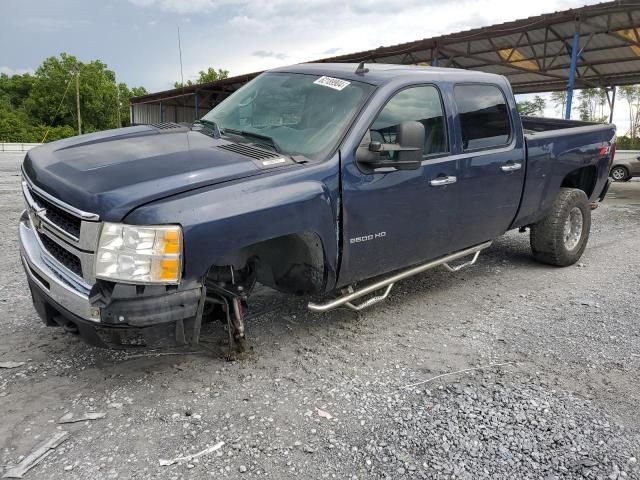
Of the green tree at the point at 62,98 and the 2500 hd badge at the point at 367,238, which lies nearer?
the 2500 hd badge at the point at 367,238

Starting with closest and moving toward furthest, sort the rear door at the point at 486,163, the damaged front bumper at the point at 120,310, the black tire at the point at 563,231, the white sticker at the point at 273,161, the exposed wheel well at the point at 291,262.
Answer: the damaged front bumper at the point at 120,310
the white sticker at the point at 273,161
the exposed wheel well at the point at 291,262
the rear door at the point at 486,163
the black tire at the point at 563,231

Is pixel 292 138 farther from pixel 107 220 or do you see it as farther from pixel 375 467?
pixel 375 467

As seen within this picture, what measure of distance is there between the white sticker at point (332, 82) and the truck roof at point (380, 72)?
0.19ft

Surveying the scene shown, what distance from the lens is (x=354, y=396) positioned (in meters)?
2.97

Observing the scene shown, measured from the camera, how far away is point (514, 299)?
15.4 feet

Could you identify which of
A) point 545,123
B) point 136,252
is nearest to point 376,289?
point 136,252

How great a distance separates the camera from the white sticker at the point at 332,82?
370 centimetres

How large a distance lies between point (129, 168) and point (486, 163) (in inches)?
111

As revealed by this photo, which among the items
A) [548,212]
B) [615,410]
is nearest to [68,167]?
[615,410]

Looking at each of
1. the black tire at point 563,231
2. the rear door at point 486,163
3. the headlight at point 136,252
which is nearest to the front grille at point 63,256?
the headlight at point 136,252

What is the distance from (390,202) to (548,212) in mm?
2579

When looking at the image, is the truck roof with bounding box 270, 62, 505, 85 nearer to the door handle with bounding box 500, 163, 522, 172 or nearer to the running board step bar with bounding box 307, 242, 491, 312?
the door handle with bounding box 500, 163, 522, 172

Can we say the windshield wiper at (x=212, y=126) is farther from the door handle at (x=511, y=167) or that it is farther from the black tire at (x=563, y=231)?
the black tire at (x=563, y=231)

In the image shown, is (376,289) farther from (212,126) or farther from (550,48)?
(550,48)
